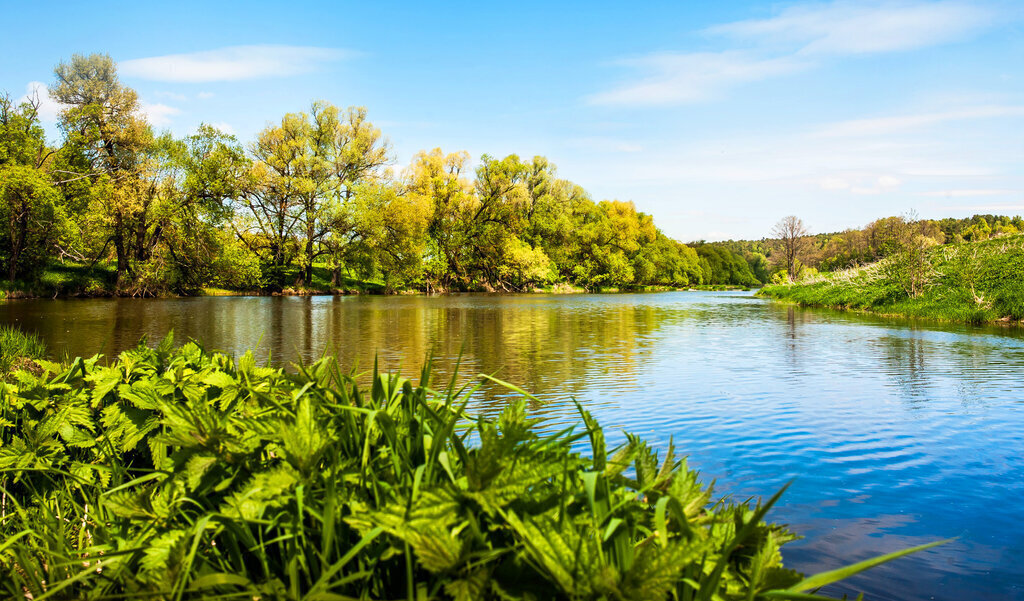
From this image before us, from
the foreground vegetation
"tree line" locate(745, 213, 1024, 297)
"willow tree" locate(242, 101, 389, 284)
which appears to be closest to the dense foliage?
"tree line" locate(745, 213, 1024, 297)

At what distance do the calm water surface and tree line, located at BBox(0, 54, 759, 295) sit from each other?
22.6 m

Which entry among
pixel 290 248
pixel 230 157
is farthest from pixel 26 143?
pixel 290 248

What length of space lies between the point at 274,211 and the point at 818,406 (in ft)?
183

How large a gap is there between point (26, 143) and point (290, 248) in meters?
20.3

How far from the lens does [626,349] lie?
635 inches

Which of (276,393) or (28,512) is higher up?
(276,393)

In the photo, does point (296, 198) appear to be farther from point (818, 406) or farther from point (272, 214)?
point (818, 406)

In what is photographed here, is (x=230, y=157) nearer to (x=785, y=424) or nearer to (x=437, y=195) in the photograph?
(x=437, y=195)

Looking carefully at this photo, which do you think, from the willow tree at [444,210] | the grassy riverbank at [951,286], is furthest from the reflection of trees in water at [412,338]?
the willow tree at [444,210]

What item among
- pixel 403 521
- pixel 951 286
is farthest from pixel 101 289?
pixel 951 286

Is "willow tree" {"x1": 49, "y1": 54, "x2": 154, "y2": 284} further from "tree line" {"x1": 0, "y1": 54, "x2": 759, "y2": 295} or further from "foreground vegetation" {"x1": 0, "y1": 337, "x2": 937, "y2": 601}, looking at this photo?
"foreground vegetation" {"x1": 0, "y1": 337, "x2": 937, "y2": 601}

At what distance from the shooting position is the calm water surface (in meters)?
4.48

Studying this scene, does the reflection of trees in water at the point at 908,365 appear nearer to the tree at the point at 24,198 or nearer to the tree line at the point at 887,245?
the tree line at the point at 887,245

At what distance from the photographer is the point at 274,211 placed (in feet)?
186
